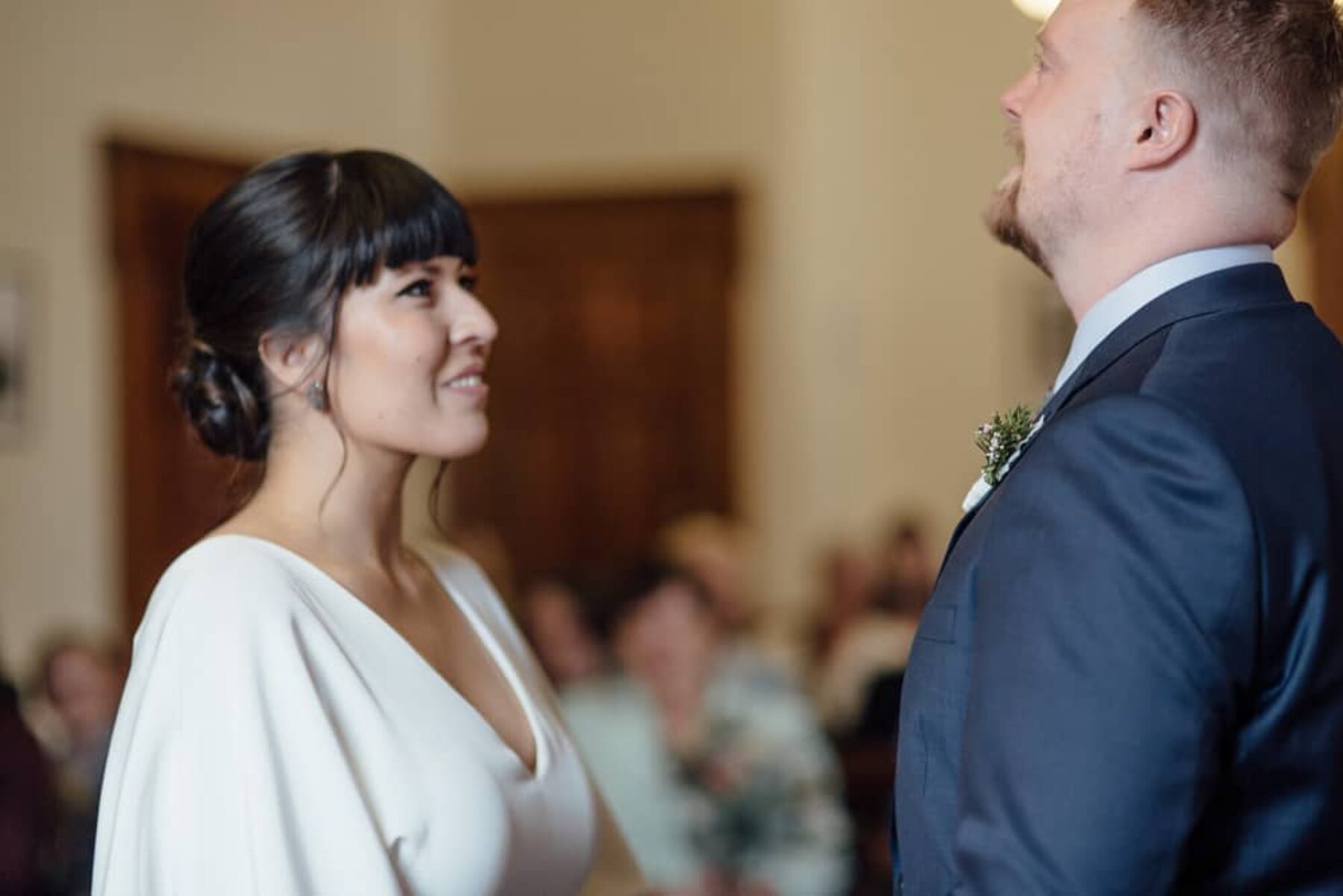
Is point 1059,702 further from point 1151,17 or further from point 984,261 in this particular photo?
point 984,261

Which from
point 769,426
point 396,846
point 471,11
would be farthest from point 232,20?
point 396,846

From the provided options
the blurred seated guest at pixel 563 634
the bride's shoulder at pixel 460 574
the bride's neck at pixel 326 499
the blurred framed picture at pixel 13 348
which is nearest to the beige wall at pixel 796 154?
the blurred framed picture at pixel 13 348

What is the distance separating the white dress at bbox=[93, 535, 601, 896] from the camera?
6.68 feet

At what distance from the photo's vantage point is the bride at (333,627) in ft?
6.73

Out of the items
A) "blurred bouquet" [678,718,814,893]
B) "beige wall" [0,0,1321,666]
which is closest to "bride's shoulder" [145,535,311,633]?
"blurred bouquet" [678,718,814,893]

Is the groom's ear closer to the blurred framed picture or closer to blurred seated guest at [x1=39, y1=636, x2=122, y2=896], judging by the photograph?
blurred seated guest at [x1=39, y1=636, x2=122, y2=896]

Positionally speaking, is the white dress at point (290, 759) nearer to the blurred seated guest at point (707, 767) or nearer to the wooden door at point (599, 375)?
the blurred seated guest at point (707, 767)

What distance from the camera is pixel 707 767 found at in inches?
164

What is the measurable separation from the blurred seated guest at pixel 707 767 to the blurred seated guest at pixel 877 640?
1.19 m

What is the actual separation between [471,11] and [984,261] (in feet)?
10.8

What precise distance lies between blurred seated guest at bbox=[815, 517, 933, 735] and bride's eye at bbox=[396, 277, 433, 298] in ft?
11.0

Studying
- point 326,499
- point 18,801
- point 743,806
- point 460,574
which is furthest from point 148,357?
point 326,499

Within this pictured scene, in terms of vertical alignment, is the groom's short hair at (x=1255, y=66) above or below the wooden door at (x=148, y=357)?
above

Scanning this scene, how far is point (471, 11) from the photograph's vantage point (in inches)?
376
